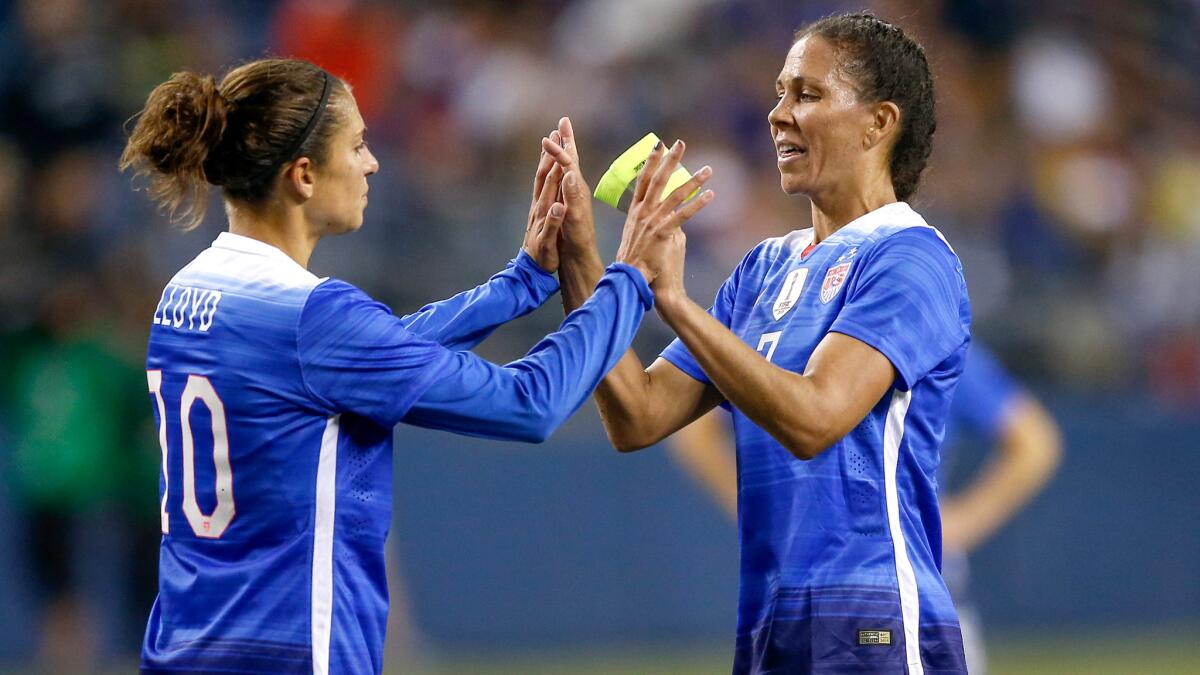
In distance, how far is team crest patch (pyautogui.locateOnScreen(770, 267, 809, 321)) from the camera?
376cm

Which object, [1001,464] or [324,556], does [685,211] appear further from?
[1001,464]

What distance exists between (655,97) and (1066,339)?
299cm

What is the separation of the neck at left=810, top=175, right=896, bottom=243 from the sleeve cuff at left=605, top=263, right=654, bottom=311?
54 cm

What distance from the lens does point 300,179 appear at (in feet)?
11.6

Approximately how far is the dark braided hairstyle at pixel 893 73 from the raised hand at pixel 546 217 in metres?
0.68

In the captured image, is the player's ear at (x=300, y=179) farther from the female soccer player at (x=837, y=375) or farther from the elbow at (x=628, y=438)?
the elbow at (x=628, y=438)

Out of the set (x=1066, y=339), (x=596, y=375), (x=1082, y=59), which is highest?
(x=1082, y=59)

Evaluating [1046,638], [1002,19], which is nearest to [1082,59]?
[1002,19]

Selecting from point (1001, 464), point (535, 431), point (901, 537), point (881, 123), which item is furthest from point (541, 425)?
point (1001, 464)

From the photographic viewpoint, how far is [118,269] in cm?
859

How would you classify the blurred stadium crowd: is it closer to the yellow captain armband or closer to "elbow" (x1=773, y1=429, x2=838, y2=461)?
the yellow captain armband

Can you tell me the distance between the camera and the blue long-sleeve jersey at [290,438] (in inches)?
129

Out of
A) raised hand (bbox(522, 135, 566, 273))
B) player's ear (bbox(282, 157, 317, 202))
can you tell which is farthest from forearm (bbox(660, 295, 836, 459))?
player's ear (bbox(282, 157, 317, 202))

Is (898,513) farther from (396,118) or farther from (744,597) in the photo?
(396,118)
